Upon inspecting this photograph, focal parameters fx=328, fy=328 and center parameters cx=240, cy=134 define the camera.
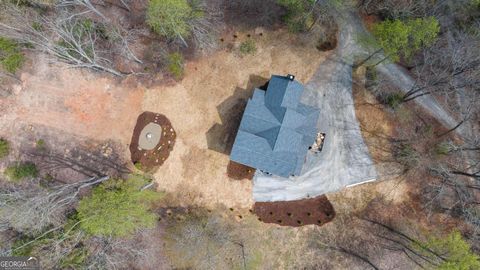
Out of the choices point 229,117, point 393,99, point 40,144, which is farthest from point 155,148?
point 393,99

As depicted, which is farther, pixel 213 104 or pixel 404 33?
pixel 213 104

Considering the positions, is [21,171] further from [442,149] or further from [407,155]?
[442,149]

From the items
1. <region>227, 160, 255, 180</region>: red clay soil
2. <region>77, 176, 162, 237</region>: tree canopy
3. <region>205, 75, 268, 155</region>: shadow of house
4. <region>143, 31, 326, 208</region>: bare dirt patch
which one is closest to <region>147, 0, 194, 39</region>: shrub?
<region>143, 31, 326, 208</region>: bare dirt patch

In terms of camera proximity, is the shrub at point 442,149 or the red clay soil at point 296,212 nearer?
the red clay soil at point 296,212

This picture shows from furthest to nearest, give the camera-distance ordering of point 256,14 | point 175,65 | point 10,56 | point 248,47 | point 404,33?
1. point 256,14
2. point 248,47
3. point 175,65
4. point 10,56
5. point 404,33

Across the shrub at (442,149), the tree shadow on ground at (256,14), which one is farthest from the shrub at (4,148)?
the shrub at (442,149)

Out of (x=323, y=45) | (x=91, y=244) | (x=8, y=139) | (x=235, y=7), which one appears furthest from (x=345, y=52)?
(x=8, y=139)

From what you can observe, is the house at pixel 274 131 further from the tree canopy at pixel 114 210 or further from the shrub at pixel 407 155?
the shrub at pixel 407 155
